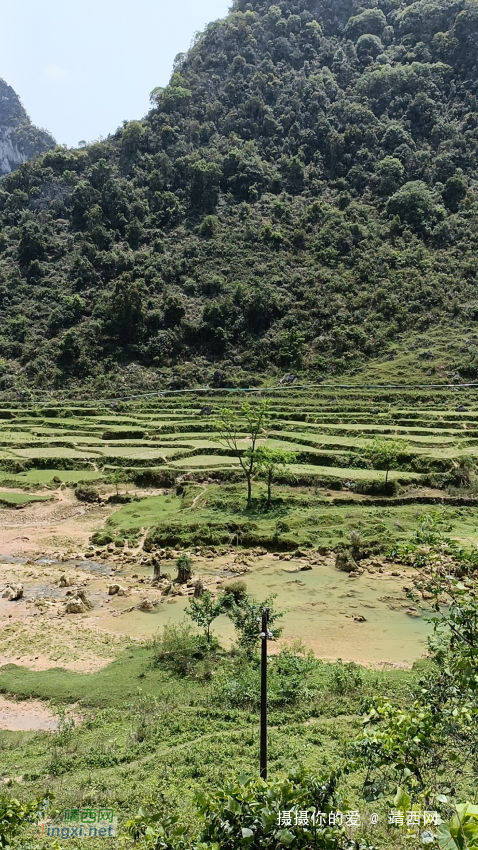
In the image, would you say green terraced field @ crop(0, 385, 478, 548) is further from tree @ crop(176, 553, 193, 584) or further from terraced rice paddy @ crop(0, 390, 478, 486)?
tree @ crop(176, 553, 193, 584)

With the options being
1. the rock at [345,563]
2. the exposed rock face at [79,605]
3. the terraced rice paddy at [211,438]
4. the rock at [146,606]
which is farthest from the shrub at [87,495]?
the rock at [345,563]

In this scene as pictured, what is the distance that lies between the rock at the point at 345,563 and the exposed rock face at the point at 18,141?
15473 centimetres

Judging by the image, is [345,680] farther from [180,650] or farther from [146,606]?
[146,606]

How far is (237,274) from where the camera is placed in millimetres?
72812

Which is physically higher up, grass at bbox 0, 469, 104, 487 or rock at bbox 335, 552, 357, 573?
grass at bbox 0, 469, 104, 487

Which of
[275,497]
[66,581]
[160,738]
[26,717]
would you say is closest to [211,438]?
[275,497]

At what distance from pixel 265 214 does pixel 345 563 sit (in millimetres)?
74521

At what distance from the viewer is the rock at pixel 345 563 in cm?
1863

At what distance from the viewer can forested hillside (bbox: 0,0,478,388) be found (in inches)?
2472

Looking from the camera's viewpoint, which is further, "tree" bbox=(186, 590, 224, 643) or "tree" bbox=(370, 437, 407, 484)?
"tree" bbox=(370, 437, 407, 484)

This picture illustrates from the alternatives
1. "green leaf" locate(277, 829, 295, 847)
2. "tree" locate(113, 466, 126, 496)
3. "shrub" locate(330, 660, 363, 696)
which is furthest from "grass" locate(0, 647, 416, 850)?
"tree" locate(113, 466, 126, 496)

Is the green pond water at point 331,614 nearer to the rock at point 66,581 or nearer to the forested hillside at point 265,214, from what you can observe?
the rock at point 66,581

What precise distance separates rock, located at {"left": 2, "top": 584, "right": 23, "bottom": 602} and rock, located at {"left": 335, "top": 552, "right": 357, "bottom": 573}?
1087cm

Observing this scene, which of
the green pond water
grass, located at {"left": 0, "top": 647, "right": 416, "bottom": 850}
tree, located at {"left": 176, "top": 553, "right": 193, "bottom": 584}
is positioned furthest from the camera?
tree, located at {"left": 176, "top": 553, "right": 193, "bottom": 584}
